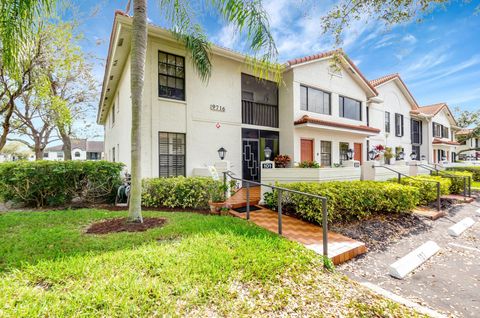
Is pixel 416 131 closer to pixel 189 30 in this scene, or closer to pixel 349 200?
pixel 349 200

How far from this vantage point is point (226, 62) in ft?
34.0

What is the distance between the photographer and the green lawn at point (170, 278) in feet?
8.34

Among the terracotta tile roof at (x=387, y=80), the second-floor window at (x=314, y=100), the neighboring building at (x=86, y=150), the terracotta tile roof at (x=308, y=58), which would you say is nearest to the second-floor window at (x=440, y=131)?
the terracotta tile roof at (x=387, y=80)

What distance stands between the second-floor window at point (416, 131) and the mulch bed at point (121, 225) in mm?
24549

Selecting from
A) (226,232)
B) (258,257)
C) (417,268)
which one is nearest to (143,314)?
(258,257)

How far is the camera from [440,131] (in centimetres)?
2572

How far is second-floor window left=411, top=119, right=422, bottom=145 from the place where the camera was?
21.3m

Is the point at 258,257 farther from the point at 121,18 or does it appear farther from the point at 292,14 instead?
Answer: the point at 121,18

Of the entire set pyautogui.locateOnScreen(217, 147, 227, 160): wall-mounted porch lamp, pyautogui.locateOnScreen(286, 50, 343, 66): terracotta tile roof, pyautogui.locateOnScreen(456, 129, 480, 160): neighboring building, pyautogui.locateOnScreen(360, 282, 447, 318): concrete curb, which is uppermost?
pyautogui.locateOnScreen(286, 50, 343, 66): terracotta tile roof

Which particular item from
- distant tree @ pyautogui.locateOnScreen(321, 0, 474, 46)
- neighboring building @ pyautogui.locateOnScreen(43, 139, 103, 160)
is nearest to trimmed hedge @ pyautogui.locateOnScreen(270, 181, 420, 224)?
distant tree @ pyautogui.locateOnScreen(321, 0, 474, 46)

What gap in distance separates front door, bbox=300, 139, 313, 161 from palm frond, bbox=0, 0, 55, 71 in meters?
10.9

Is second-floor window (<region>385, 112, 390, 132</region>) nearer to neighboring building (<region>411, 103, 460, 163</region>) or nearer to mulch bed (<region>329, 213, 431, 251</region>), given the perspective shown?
neighboring building (<region>411, 103, 460, 163</region>)

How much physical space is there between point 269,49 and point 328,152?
9.09m

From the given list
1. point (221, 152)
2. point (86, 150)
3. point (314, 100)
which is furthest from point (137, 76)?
point (86, 150)
